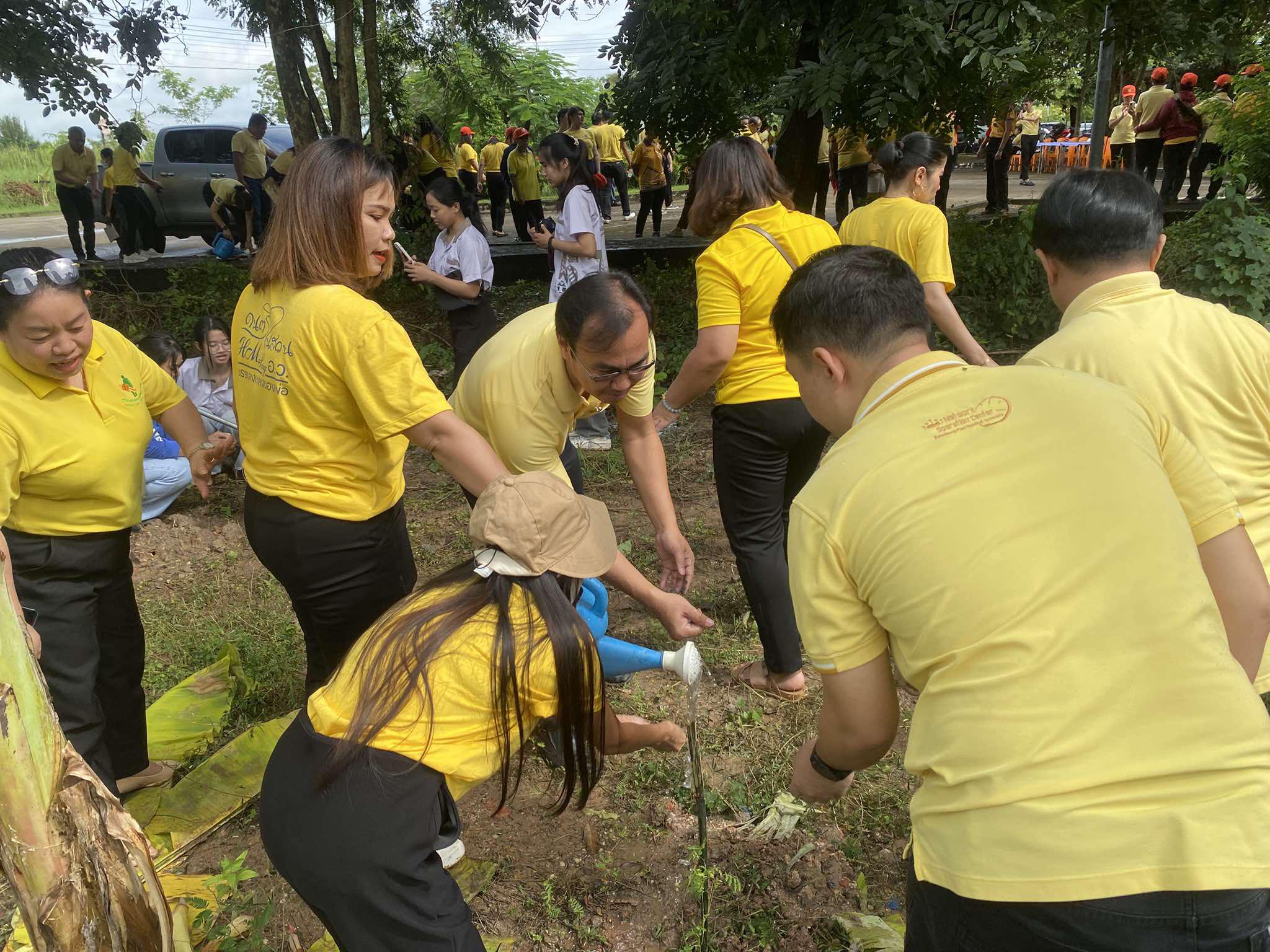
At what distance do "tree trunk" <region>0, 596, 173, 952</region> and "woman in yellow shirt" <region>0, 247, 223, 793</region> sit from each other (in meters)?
0.66

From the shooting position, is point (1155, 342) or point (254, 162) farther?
Answer: point (254, 162)

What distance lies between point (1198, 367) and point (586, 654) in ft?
4.38

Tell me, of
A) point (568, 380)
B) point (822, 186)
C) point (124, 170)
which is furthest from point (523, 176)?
point (568, 380)

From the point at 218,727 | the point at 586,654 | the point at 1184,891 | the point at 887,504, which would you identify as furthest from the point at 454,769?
the point at 218,727

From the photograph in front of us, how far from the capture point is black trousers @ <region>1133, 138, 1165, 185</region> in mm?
12531

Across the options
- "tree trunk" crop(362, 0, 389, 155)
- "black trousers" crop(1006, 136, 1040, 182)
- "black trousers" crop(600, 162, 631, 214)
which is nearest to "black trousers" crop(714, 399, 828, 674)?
"tree trunk" crop(362, 0, 389, 155)

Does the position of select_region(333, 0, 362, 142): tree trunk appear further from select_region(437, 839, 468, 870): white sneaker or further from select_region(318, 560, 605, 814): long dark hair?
select_region(318, 560, 605, 814): long dark hair

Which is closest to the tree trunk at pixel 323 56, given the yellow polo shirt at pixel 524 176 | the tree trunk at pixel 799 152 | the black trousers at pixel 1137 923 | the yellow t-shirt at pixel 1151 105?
the yellow polo shirt at pixel 524 176

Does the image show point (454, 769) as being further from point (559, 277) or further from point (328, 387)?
point (559, 277)

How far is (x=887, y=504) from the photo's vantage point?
1.34 meters

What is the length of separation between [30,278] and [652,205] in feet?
35.4

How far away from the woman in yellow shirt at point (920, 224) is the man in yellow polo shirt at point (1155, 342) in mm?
1951

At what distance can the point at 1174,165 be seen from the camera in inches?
483

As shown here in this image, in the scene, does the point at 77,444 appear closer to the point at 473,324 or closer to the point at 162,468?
the point at 162,468
